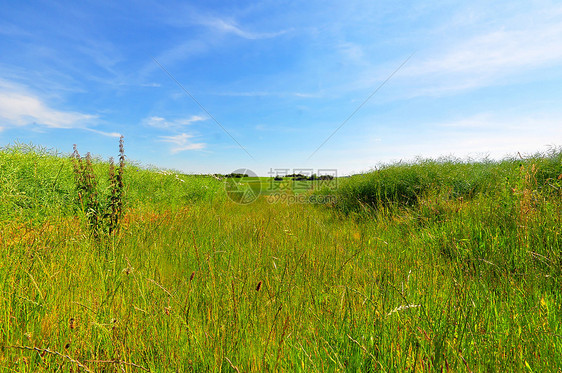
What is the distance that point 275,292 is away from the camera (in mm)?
2168

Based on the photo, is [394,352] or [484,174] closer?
[394,352]

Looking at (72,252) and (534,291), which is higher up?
(72,252)

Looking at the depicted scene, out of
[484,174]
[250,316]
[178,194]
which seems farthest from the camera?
[178,194]

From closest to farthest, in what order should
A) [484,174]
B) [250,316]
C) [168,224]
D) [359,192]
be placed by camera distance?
[250,316], [168,224], [484,174], [359,192]

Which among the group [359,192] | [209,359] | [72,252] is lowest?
[209,359]

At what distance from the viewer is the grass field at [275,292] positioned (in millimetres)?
1442

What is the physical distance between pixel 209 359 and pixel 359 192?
6626 millimetres

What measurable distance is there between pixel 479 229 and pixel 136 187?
23.7 feet

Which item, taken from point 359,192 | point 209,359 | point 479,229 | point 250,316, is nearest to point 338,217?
point 359,192

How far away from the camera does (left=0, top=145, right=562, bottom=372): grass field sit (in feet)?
4.73

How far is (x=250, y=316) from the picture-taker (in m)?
1.78

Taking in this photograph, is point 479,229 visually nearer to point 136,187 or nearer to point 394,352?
point 394,352

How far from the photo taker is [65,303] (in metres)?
1.90

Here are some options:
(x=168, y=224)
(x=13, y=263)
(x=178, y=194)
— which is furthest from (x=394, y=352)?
(x=178, y=194)
